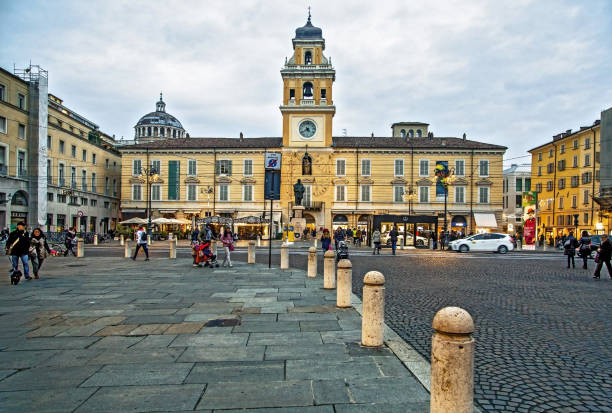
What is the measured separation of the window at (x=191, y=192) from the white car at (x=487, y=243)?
104 feet

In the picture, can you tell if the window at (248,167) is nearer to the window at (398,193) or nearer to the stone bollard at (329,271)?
the window at (398,193)

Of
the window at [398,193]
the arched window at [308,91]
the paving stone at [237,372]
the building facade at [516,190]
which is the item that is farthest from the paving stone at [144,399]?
the building facade at [516,190]

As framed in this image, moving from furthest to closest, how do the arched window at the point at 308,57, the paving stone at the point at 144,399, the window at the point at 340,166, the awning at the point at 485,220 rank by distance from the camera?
the arched window at the point at 308,57
the window at the point at 340,166
the awning at the point at 485,220
the paving stone at the point at 144,399

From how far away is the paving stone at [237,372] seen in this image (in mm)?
4090

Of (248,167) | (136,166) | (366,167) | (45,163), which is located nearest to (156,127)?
(136,166)

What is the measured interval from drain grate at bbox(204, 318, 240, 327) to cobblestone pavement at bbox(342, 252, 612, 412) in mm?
2485

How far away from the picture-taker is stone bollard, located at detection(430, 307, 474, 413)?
9.14 feet

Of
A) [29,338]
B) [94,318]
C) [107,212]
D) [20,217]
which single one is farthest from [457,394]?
[107,212]

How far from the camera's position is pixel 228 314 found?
707cm

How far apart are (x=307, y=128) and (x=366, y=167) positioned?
836 cm

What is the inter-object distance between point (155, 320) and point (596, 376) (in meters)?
5.99

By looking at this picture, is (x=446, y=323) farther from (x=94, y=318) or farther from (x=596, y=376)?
(x=94, y=318)

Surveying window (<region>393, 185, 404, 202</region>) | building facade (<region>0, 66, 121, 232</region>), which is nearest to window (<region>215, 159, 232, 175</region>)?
building facade (<region>0, 66, 121, 232</region>)

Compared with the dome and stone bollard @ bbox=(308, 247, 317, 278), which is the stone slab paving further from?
A: the dome
